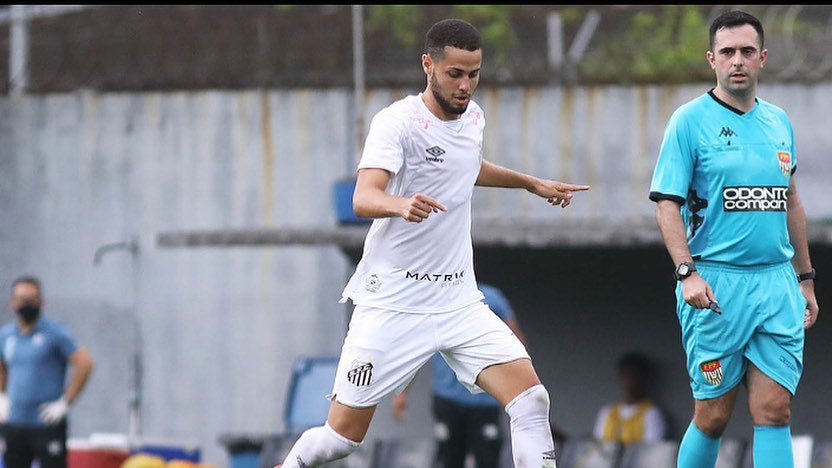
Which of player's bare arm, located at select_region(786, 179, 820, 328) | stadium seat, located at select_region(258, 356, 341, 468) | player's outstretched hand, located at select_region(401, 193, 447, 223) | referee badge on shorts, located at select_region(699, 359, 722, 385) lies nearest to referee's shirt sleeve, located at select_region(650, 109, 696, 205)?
player's bare arm, located at select_region(786, 179, 820, 328)

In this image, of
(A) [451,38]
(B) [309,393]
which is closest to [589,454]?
(B) [309,393]

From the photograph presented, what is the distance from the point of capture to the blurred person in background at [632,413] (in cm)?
1541

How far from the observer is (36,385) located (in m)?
14.3

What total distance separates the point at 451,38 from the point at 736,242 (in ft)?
5.08

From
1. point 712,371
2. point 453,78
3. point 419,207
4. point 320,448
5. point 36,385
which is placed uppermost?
point 453,78

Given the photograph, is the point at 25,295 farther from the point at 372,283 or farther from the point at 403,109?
the point at 403,109

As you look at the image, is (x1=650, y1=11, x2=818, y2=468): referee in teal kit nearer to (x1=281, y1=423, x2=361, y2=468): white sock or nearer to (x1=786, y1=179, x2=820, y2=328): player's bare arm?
(x1=786, y1=179, x2=820, y2=328): player's bare arm

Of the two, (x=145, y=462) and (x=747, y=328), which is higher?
(x=747, y=328)

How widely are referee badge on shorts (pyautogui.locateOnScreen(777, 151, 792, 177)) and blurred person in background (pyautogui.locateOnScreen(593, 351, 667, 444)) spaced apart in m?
8.02

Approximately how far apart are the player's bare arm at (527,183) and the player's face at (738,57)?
0.87m

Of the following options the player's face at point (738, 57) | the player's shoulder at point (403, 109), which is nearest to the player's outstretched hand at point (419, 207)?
the player's shoulder at point (403, 109)

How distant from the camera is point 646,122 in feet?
57.1

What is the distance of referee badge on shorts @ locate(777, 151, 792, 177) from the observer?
753 cm

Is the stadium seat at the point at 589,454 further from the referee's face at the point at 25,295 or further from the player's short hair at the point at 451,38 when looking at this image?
the player's short hair at the point at 451,38
